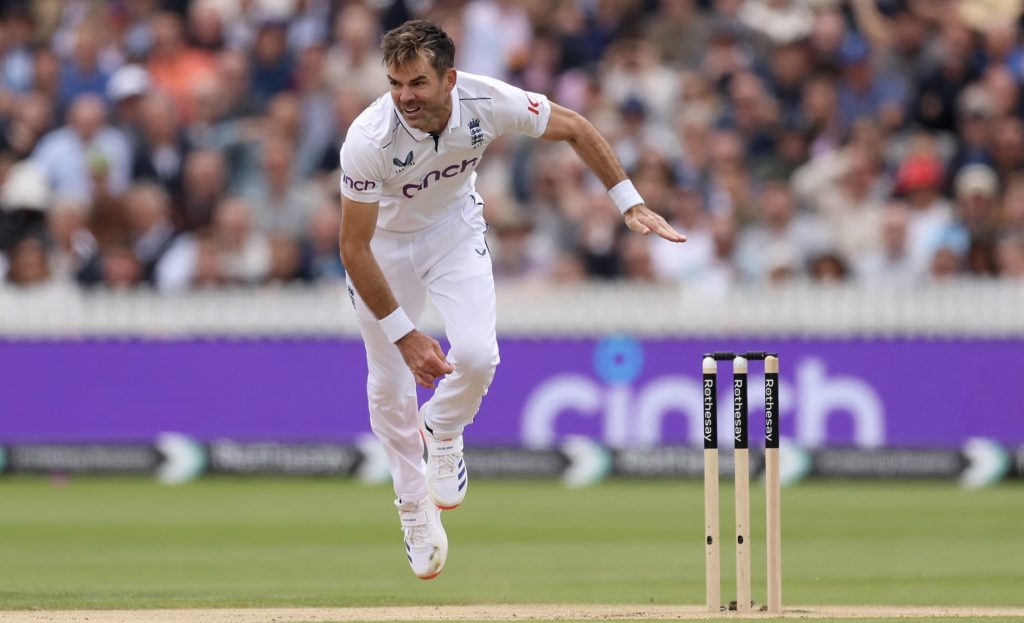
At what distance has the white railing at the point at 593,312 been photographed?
500 inches

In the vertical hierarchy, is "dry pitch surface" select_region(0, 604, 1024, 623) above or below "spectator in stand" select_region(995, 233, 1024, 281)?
below

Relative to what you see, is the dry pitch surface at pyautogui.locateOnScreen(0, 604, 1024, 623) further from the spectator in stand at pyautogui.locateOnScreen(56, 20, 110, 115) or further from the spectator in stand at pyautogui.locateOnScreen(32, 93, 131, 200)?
the spectator in stand at pyautogui.locateOnScreen(56, 20, 110, 115)

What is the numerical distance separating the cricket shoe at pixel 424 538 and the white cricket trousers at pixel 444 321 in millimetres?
59

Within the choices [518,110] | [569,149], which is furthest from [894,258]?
[518,110]

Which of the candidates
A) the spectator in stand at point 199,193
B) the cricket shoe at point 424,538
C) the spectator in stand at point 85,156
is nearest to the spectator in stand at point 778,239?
the spectator in stand at point 199,193

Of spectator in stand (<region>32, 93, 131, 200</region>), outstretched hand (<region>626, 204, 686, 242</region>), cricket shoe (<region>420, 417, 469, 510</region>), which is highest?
spectator in stand (<region>32, 93, 131, 200</region>)

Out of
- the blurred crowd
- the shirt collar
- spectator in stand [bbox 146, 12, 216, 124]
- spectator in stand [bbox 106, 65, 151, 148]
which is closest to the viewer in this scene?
the shirt collar

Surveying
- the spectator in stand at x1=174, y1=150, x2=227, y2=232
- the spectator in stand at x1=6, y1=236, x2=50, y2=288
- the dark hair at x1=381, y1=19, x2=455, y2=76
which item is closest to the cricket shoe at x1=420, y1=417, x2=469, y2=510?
the dark hair at x1=381, y1=19, x2=455, y2=76

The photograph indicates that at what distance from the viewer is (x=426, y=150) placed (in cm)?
712

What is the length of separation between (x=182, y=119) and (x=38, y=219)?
150cm

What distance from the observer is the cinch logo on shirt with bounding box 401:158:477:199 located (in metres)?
7.25

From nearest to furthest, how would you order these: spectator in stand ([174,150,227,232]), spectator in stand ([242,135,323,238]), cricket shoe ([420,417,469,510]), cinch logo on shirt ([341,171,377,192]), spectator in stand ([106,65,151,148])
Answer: cinch logo on shirt ([341,171,377,192])
cricket shoe ([420,417,469,510])
spectator in stand ([242,135,323,238])
spectator in stand ([174,150,227,232])
spectator in stand ([106,65,151,148])

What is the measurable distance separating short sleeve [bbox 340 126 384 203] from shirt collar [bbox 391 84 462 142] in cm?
16

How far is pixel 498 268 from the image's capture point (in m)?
13.6
